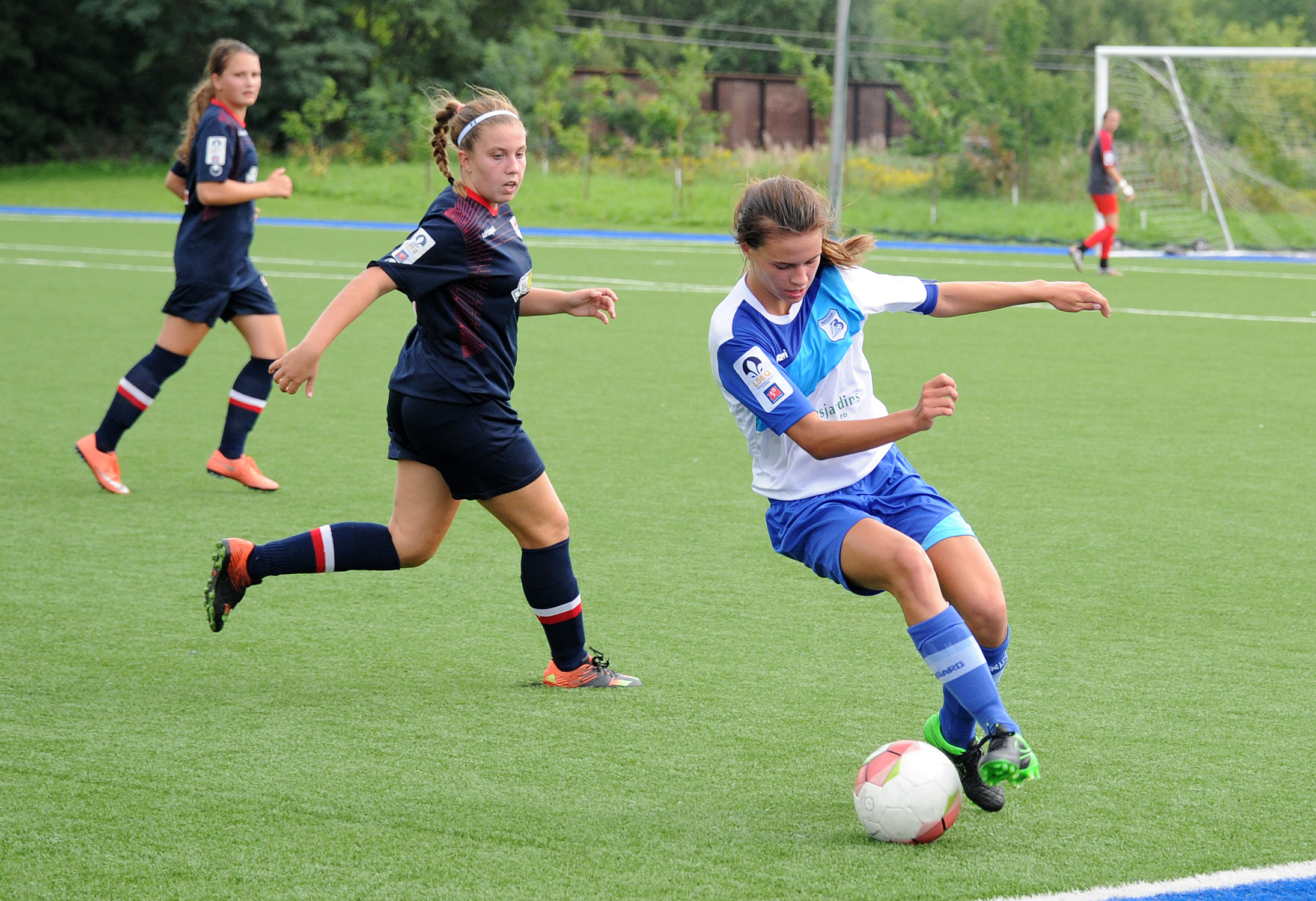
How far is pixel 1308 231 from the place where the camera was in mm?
20312

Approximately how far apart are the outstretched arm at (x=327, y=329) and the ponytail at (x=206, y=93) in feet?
9.95

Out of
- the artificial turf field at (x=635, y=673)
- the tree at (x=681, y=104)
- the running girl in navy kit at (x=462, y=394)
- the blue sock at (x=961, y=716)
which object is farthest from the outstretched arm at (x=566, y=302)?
the tree at (x=681, y=104)

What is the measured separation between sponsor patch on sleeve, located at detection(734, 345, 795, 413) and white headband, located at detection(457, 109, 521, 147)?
1.10 meters

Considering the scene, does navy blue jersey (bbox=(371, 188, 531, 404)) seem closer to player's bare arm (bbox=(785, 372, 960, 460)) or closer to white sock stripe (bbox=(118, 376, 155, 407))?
player's bare arm (bbox=(785, 372, 960, 460))

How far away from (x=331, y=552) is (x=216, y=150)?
2.99 metres

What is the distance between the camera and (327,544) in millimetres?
4203

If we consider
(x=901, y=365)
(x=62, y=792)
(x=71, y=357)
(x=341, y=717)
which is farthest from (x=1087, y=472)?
(x=71, y=357)

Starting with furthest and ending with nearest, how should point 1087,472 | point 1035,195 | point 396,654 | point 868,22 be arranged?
point 868,22
point 1035,195
point 1087,472
point 396,654

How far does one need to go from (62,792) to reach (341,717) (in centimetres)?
79

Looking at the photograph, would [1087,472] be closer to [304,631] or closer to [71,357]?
[304,631]

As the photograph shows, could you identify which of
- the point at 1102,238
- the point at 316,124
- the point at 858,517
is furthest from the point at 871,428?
the point at 316,124

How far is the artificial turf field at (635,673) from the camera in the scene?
3.03 metres

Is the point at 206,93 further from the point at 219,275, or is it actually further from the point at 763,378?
the point at 763,378

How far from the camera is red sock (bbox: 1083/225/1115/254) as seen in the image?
16.6 meters
